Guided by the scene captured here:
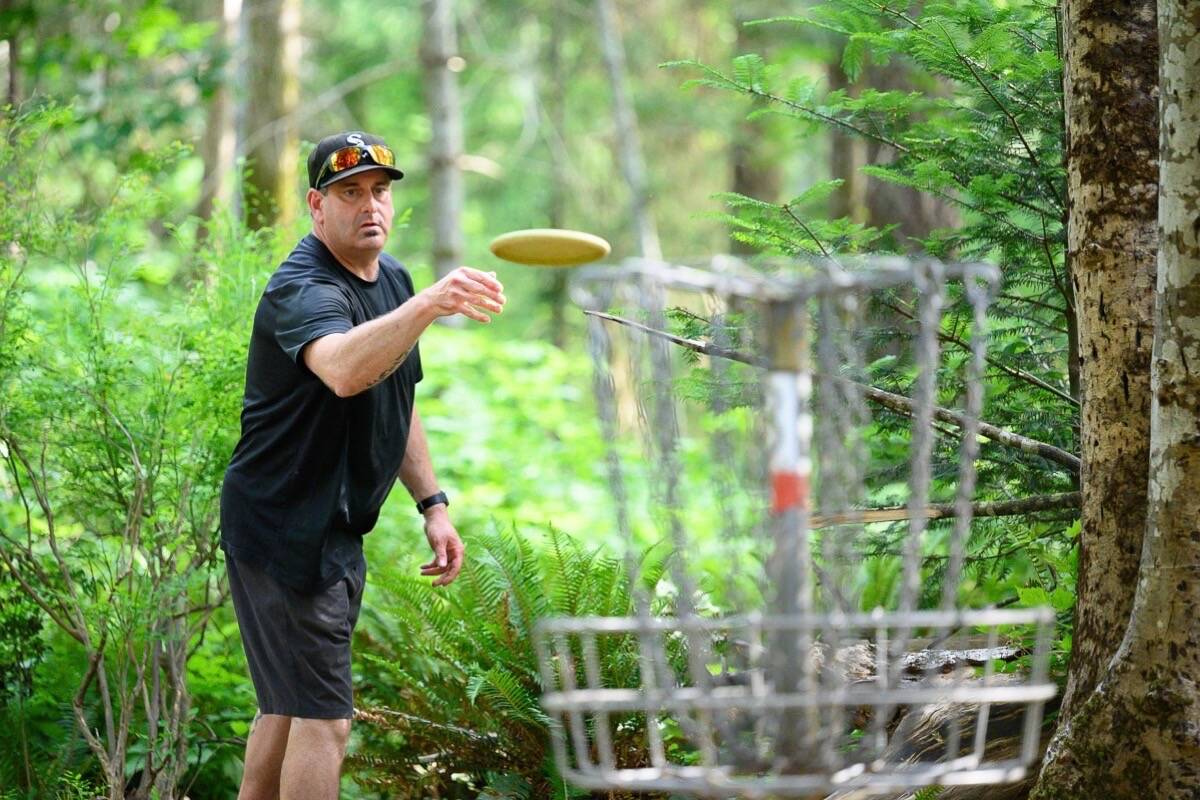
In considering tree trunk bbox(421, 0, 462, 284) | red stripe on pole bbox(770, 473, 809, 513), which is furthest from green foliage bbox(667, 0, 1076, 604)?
tree trunk bbox(421, 0, 462, 284)

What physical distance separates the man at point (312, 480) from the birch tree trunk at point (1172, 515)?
73.3 inches

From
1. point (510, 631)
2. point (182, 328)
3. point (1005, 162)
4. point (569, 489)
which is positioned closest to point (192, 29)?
point (569, 489)

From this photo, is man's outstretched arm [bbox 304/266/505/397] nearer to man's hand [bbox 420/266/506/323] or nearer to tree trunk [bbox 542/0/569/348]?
man's hand [bbox 420/266/506/323]

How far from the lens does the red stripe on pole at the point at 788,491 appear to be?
1769 mm

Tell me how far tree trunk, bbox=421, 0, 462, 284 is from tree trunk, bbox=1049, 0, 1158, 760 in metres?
8.36

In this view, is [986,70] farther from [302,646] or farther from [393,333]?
[302,646]

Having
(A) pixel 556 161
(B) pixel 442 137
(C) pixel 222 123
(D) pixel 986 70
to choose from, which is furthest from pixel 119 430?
(A) pixel 556 161

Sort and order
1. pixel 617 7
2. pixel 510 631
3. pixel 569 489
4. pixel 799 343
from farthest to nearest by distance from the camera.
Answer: pixel 617 7
pixel 569 489
pixel 510 631
pixel 799 343

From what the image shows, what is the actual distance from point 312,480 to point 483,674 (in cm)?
105

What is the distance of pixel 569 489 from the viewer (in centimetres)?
1022

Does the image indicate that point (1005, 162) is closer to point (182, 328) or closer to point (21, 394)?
point (182, 328)

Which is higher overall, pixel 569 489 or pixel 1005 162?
pixel 1005 162

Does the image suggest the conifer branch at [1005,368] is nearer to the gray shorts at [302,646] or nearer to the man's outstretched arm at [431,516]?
the man's outstretched arm at [431,516]

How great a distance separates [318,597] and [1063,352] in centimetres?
250
